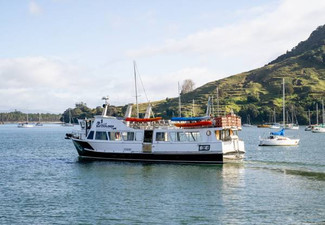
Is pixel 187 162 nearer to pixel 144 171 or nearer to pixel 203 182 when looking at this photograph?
pixel 144 171

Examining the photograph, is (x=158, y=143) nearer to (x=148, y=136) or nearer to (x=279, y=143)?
(x=148, y=136)

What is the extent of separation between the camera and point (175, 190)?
124ft

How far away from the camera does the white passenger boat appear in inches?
2104

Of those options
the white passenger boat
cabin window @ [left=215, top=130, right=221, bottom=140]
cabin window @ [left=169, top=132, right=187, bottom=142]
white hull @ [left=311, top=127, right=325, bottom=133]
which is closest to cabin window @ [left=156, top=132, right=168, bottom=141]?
the white passenger boat

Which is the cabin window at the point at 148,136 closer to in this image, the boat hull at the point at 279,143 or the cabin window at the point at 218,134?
the cabin window at the point at 218,134

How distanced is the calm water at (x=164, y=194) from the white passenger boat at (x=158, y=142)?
7.04 ft

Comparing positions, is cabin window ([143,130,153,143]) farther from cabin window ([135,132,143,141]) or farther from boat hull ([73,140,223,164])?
boat hull ([73,140,223,164])

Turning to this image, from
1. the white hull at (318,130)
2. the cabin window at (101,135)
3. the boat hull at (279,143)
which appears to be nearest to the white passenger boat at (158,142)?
the cabin window at (101,135)

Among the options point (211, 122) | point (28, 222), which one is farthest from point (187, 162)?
point (28, 222)

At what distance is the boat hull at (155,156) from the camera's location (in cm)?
5319

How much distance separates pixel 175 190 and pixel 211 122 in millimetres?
17579

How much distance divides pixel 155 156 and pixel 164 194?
64.0ft

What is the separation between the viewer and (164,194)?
36094 mm

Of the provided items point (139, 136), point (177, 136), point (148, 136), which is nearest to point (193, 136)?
point (177, 136)
